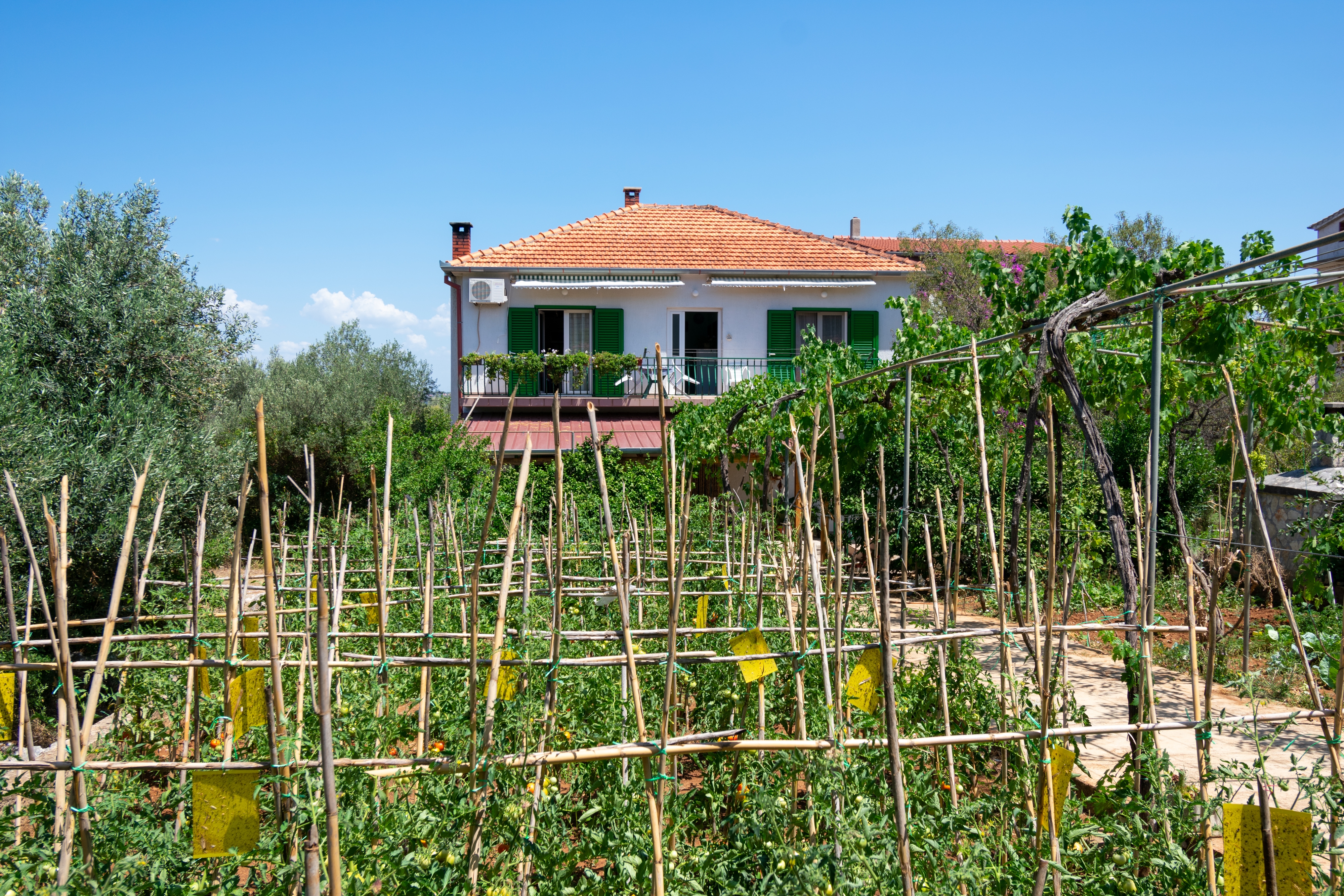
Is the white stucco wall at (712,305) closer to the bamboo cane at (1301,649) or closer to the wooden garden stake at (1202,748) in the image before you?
the bamboo cane at (1301,649)

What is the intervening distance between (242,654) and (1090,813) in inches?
148

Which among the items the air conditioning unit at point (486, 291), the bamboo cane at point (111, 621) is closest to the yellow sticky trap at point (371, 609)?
the bamboo cane at point (111, 621)

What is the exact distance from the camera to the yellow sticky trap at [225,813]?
7.66ft

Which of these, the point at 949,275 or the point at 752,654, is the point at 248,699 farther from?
the point at 949,275

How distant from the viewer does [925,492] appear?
8742mm

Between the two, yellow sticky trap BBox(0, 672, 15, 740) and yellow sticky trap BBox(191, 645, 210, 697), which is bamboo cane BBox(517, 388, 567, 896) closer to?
yellow sticky trap BBox(191, 645, 210, 697)

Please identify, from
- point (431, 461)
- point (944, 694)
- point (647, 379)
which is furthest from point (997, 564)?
point (647, 379)

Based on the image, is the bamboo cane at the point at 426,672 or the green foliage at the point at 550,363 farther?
the green foliage at the point at 550,363

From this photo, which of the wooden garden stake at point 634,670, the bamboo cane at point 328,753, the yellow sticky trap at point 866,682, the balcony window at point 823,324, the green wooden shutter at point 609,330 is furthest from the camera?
the balcony window at point 823,324

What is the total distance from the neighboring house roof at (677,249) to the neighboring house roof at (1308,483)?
27.3 feet

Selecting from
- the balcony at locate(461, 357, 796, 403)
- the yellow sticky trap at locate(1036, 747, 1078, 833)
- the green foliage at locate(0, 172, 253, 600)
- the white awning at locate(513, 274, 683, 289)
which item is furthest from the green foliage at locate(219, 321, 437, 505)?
the yellow sticky trap at locate(1036, 747, 1078, 833)

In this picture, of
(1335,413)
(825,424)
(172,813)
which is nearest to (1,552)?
(172,813)

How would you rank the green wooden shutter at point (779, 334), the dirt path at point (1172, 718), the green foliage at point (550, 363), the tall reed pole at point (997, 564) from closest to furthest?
the tall reed pole at point (997, 564) → the dirt path at point (1172, 718) → the green foliage at point (550, 363) → the green wooden shutter at point (779, 334)

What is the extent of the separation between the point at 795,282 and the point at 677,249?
8.36 ft
